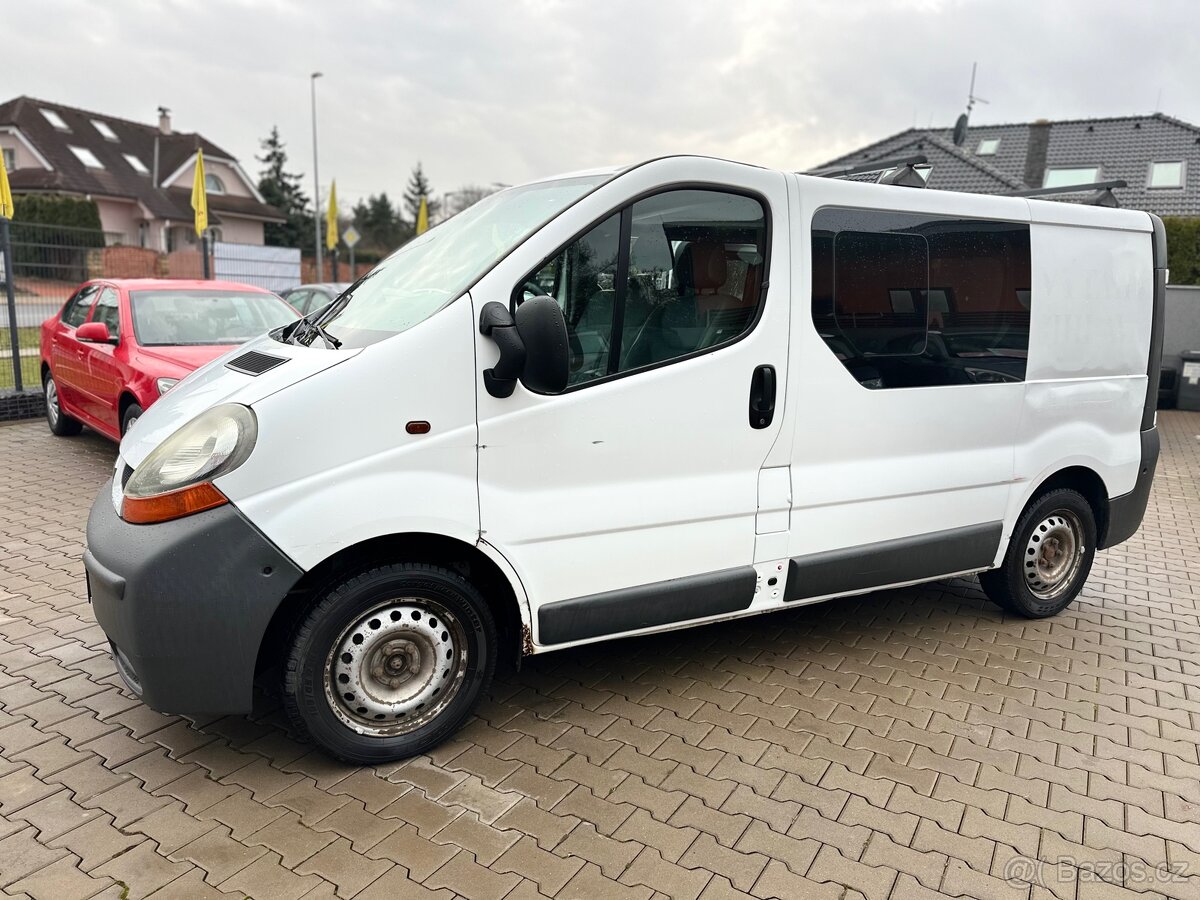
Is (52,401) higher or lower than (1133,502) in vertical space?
higher

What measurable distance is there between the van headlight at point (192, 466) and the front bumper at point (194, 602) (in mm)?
47

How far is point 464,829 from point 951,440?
292 centimetres

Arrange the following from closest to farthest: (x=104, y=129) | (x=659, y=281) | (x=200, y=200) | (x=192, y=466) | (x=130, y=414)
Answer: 1. (x=192, y=466)
2. (x=659, y=281)
3. (x=130, y=414)
4. (x=200, y=200)
5. (x=104, y=129)

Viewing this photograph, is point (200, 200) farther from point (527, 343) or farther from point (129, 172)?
point (129, 172)

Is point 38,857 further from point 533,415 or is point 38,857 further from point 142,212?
point 142,212

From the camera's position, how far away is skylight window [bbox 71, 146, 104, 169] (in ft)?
135

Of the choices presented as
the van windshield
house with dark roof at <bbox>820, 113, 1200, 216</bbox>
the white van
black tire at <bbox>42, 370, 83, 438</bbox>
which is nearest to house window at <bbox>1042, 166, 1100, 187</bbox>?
house with dark roof at <bbox>820, 113, 1200, 216</bbox>

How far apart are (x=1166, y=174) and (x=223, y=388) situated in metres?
26.0

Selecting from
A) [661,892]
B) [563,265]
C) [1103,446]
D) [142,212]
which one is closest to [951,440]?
[1103,446]

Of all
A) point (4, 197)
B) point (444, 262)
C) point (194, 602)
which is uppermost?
point (4, 197)

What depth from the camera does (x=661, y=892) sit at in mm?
2639

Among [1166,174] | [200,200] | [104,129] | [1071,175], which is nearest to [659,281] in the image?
[200,200]

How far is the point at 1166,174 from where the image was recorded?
22.7 m
